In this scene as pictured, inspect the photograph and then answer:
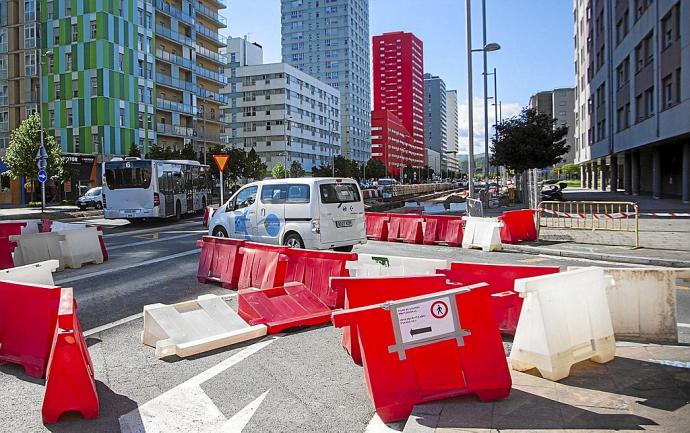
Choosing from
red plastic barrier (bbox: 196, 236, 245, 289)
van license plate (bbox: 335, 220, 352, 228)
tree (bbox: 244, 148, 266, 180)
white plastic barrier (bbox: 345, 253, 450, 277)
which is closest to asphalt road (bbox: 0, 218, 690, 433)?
white plastic barrier (bbox: 345, 253, 450, 277)

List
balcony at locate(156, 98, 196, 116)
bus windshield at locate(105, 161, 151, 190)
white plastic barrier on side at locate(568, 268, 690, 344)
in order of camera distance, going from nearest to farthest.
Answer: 1. white plastic barrier on side at locate(568, 268, 690, 344)
2. bus windshield at locate(105, 161, 151, 190)
3. balcony at locate(156, 98, 196, 116)

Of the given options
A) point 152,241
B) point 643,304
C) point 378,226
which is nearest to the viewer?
point 643,304

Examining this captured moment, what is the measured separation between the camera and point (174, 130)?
216 feet

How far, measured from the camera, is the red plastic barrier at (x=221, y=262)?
9562 millimetres

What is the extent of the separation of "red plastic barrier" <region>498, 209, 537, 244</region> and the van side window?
6.56m

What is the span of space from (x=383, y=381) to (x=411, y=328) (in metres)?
0.45

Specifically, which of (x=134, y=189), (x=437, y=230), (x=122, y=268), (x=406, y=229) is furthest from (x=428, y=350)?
(x=134, y=189)

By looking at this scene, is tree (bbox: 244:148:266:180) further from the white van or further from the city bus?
the white van

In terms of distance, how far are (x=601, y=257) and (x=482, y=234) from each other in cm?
318

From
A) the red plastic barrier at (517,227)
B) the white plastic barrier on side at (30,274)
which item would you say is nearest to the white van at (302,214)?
the red plastic barrier at (517,227)

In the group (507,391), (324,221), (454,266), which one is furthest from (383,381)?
(324,221)

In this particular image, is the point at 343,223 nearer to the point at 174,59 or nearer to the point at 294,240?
the point at 294,240

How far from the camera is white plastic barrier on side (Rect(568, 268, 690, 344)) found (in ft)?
18.6

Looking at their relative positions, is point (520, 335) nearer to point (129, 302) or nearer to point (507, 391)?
point (507, 391)
